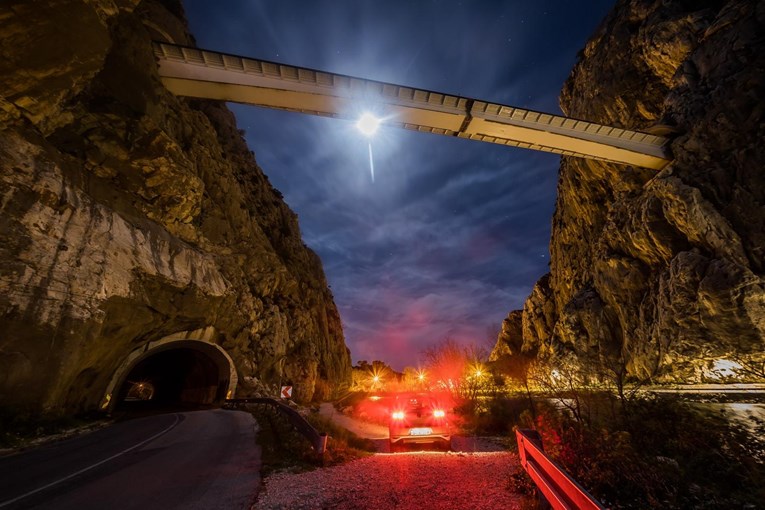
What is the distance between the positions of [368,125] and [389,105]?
1.96 meters

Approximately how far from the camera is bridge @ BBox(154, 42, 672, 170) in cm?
1883

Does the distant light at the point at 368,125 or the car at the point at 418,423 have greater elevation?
the distant light at the point at 368,125

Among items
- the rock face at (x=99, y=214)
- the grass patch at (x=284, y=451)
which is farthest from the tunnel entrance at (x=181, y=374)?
the grass patch at (x=284, y=451)

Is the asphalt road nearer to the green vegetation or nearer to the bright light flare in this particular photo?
the green vegetation

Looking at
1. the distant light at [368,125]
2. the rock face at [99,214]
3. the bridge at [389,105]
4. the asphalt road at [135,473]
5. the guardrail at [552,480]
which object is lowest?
the asphalt road at [135,473]

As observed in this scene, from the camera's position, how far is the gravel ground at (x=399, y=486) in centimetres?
542

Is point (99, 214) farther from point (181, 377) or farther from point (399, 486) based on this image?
point (181, 377)

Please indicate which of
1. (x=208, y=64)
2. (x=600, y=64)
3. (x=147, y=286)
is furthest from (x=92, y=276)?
(x=600, y=64)

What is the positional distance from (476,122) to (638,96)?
23144 mm

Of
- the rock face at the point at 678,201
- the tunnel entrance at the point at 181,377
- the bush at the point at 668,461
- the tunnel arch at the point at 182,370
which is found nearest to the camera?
the bush at the point at 668,461

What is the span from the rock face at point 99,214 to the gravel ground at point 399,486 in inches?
434

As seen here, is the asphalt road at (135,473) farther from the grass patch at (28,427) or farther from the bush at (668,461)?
the bush at (668,461)

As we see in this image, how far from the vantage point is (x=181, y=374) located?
1321 inches

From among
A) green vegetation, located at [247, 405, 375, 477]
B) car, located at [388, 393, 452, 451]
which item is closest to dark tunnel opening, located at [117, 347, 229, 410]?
green vegetation, located at [247, 405, 375, 477]
